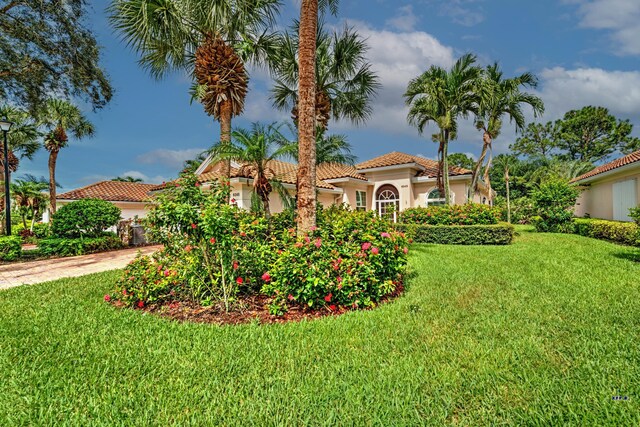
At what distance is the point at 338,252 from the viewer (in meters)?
5.50

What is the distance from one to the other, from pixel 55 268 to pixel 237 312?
9534mm

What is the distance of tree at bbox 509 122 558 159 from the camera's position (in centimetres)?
4551

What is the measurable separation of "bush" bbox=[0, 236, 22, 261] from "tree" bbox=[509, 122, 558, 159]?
5456 centimetres

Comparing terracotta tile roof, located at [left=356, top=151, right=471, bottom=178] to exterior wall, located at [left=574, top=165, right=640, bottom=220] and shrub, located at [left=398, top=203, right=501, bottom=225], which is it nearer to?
shrub, located at [left=398, top=203, right=501, bottom=225]

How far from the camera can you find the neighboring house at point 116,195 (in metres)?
24.1

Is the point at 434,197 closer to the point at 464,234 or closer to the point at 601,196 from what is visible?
the point at 464,234

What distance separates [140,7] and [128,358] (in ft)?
39.6

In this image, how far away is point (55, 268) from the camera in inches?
427

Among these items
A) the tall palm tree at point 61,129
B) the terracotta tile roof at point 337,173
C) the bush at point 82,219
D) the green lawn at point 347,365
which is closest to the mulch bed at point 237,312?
the green lawn at point 347,365

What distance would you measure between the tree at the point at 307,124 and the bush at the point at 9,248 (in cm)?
1392

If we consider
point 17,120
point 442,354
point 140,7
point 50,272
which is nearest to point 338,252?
point 442,354

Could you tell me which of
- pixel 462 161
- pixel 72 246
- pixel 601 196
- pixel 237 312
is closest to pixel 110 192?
pixel 72 246

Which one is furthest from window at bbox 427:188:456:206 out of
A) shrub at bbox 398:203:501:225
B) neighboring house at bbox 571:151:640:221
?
neighboring house at bbox 571:151:640:221

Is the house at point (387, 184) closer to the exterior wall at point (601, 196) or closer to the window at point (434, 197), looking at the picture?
the window at point (434, 197)
